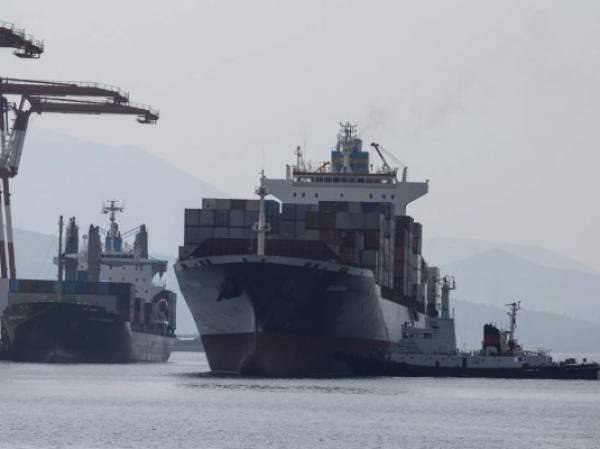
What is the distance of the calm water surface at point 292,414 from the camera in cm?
5972

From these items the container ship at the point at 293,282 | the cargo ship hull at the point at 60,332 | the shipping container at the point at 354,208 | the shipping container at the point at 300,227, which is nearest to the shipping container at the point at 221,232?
the container ship at the point at 293,282

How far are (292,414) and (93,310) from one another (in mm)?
72990

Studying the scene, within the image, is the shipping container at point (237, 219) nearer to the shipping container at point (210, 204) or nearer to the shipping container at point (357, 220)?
the shipping container at point (210, 204)

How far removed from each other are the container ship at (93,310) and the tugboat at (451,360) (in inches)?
1629

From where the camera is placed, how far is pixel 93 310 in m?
140

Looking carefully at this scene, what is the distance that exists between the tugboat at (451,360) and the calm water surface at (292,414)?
4.80 ft

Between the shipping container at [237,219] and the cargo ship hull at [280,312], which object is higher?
the shipping container at [237,219]

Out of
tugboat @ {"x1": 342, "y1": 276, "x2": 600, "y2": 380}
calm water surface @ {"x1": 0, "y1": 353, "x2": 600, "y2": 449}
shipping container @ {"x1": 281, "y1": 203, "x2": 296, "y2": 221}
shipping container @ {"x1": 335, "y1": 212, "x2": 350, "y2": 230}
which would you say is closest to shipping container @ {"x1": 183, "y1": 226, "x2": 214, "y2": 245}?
shipping container @ {"x1": 281, "y1": 203, "x2": 296, "y2": 221}

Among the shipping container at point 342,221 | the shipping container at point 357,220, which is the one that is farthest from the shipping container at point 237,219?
the shipping container at point 357,220

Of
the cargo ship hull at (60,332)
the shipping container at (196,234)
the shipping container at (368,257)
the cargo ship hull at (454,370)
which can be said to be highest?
the shipping container at (196,234)

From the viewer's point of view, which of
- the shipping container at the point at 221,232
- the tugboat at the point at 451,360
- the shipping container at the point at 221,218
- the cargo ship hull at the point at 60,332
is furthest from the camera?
the cargo ship hull at the point at 60,332

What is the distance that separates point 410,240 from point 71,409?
4504 cm

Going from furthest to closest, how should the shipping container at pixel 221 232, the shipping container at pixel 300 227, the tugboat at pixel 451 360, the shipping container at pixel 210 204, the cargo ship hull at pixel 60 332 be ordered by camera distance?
the cargo ship hull at pixel 60 332, the shipping container at pixel 210 204, the shipping container at pixel 300 227, the shipping container at pixel 221 232, the tugboat at pixel 451 360

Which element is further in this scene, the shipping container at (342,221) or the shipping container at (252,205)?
the shipping container at (252,205)
